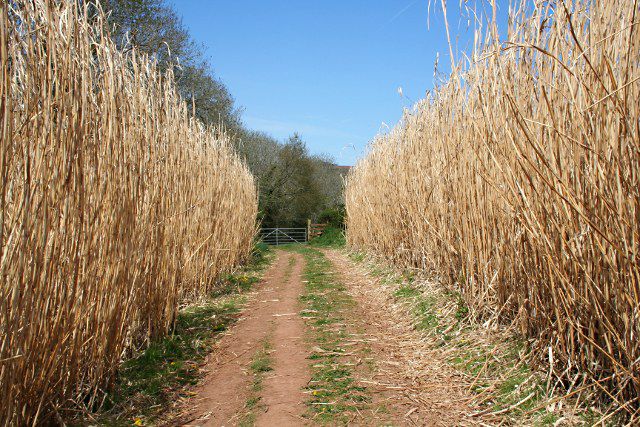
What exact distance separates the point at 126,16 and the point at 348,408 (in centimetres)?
1239

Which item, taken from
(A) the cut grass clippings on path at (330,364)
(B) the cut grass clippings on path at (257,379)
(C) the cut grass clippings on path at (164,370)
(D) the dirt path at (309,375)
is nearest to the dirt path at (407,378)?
(D) the dirt path at (309,375)

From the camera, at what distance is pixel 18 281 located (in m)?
1.71

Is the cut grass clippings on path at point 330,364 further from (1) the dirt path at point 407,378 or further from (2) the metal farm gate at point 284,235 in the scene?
(2) the metal farm gate at point 284,235

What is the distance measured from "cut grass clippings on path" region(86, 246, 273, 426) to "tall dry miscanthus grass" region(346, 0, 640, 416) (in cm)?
213

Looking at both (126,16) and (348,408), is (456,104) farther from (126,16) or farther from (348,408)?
(126,16)

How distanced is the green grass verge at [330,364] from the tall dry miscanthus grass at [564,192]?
41.9 inches

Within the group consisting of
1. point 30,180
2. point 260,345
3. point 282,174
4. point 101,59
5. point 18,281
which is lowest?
point 260,345

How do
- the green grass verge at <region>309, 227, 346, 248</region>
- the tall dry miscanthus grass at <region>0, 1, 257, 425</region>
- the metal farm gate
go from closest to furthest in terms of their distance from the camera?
the tall dry miscanthus grass at <region>0, 1, 257, 425</region>
the green grass verge at <region>309, 227, 346, 248</region>
the metal farm gate

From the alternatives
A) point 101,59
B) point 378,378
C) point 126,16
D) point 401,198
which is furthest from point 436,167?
point 126,16

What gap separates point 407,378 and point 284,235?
21.8 meters

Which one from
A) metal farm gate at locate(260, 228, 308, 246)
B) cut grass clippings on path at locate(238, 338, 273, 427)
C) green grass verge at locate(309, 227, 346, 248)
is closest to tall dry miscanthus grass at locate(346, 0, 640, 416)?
cut grass clippings on path at locate(238, 338, 273, 427)

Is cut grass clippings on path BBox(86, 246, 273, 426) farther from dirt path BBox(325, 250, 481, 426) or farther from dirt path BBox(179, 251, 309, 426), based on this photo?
dirt path BBox(325, 250, 481, 426)

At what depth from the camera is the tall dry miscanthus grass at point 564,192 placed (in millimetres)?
1799

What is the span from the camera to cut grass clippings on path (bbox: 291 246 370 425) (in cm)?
247
